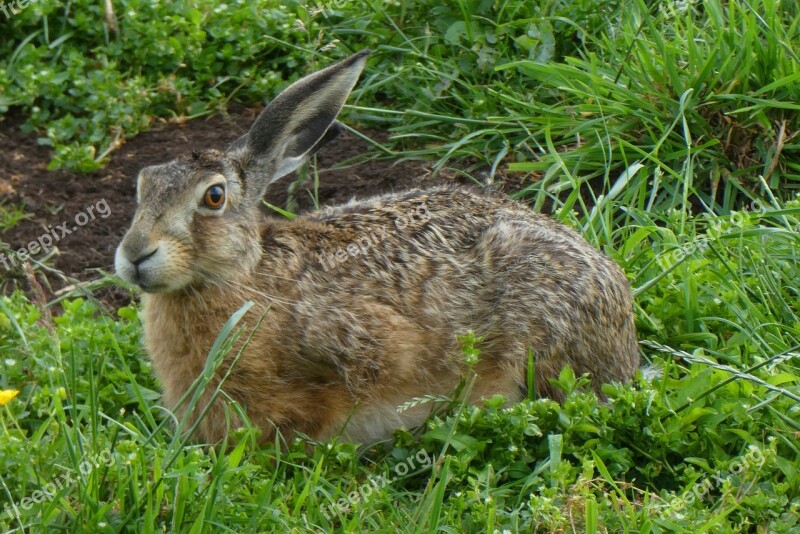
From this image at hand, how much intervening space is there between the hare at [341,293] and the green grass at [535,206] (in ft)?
0.84

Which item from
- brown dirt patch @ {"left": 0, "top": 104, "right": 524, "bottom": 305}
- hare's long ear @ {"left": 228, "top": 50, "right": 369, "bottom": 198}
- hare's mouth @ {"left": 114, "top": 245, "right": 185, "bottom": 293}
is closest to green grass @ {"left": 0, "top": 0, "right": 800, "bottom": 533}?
brown dirt patch @ {"left": 0, "top": 104, "right": 524, "bottom": 305}

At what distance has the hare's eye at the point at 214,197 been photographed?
511 cm

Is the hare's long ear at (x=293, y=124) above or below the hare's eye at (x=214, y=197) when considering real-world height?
above

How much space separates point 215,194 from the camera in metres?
5.14

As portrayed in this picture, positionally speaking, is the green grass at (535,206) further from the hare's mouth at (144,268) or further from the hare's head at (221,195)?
the hare's head at (221,195)

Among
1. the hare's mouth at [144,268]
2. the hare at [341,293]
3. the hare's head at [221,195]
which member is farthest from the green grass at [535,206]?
the hare's head at [221,195]

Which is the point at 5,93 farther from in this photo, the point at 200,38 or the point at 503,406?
the point at 503,406
